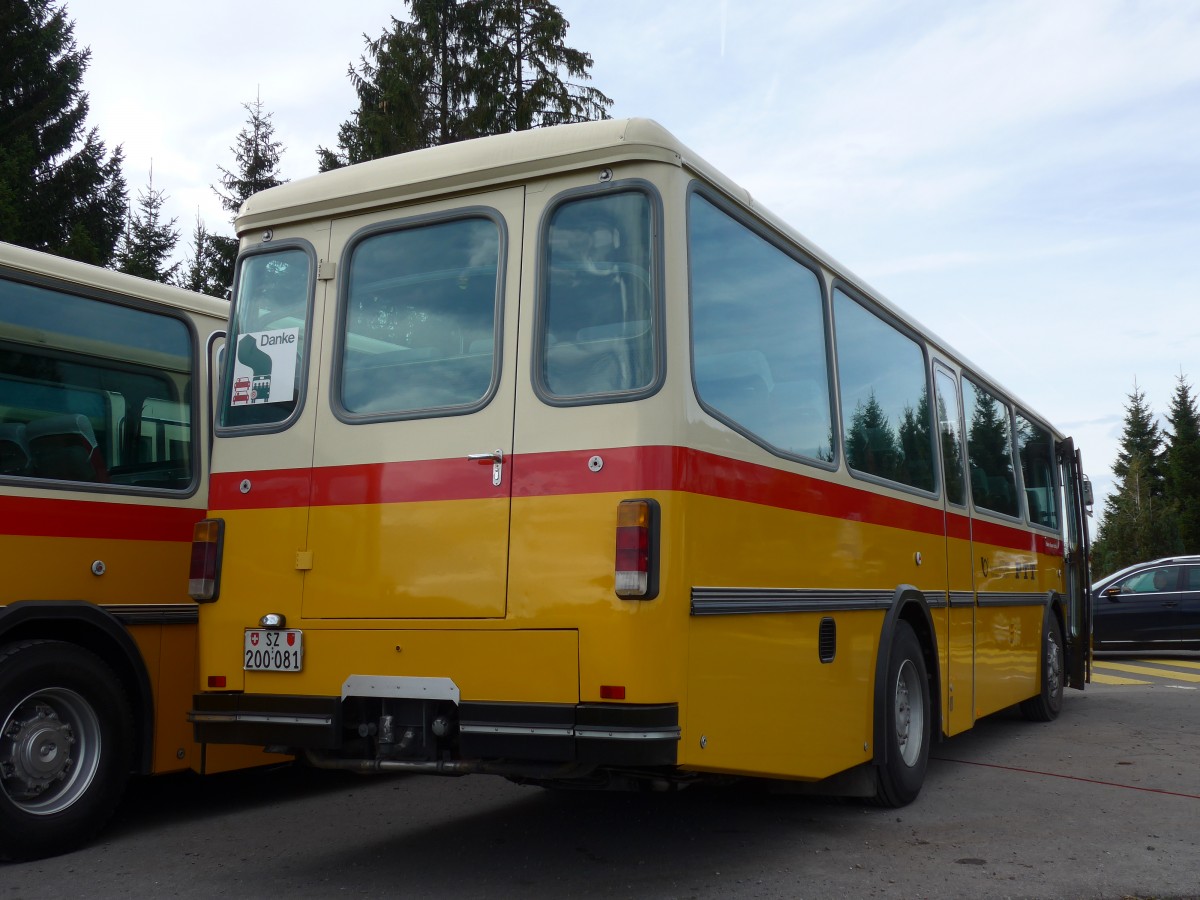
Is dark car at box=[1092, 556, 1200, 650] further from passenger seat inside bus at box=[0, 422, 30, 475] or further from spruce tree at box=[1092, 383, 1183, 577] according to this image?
spruce tree at box=[1092, 383, 1183, 577]

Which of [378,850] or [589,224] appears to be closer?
[589,224]

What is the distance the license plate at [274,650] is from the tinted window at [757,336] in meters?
2.11

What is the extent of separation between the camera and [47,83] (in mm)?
31562

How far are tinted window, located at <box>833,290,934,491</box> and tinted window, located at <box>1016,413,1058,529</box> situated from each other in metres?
3.31

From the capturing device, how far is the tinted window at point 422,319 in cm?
549

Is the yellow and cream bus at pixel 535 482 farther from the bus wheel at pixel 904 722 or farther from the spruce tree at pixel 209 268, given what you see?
the spruce tree at pixel 209 268

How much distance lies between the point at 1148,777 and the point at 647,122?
595 cm

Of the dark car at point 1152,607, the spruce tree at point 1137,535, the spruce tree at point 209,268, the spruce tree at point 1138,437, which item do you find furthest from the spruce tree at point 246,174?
the spruce tree at point 1138,437

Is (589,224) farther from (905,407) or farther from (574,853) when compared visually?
(905,407)

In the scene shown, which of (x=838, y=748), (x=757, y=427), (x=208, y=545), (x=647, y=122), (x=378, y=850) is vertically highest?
(x=647, y=122)

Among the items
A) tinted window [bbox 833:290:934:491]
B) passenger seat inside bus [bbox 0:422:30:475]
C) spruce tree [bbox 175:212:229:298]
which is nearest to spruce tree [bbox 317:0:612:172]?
spruce tree [bbox 175:212:229:298]

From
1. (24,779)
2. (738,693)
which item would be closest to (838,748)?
(738,693)

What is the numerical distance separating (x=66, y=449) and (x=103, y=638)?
3.30 feet


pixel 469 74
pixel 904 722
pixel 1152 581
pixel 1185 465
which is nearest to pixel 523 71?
pixel 469 74
